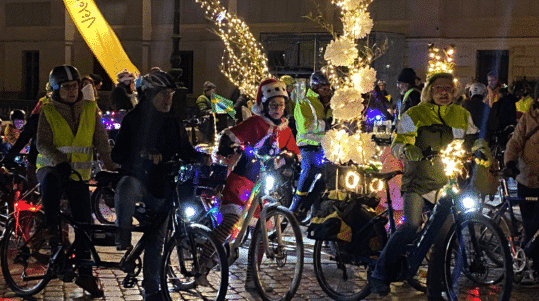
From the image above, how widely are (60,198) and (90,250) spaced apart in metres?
0.52

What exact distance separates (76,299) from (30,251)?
2.06 ft

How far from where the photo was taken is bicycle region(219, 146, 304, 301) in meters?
7.25

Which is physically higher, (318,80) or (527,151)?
(318,80)

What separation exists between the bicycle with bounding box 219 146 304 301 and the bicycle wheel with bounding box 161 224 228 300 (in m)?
0.46

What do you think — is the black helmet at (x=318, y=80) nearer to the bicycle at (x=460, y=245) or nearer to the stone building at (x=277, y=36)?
the bicycle at (x=460, y=245)

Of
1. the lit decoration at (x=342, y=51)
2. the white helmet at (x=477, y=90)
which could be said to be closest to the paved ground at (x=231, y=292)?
the lit decoration at (x=342, y=51)

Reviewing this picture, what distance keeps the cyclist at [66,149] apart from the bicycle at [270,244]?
128cm

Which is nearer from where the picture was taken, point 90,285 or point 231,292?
point 90,285

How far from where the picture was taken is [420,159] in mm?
7105

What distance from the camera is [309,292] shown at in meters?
7.97

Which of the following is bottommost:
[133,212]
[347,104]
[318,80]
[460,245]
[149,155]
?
[460,245]

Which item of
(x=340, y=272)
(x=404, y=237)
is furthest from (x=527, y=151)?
(x=340, y=272)

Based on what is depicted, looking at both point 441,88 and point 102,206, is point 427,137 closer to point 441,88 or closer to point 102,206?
point 441,88

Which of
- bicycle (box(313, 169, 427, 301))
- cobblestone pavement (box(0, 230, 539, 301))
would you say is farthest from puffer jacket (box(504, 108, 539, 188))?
bicycle (box(313, 169, 427, 301))
